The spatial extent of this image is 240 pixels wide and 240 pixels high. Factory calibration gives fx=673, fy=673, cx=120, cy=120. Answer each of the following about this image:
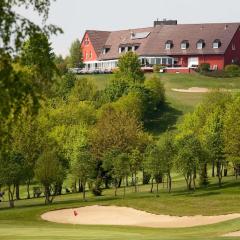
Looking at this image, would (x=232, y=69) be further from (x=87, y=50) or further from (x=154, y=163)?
(x=154, y=163)

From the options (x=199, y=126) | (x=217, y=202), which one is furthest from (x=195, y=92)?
(x=217, y=202)

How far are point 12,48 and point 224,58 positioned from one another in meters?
137

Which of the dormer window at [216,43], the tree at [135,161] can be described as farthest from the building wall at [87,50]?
the tree at [135,161]

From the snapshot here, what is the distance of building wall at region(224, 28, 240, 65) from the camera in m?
153

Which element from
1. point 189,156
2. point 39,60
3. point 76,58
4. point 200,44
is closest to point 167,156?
point 189,156

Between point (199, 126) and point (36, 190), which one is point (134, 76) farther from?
point (36, 190)

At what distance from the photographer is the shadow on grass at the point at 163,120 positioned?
372ft

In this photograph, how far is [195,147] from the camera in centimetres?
6919

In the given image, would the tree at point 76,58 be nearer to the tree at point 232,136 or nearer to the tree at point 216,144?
the tree at point 216,144

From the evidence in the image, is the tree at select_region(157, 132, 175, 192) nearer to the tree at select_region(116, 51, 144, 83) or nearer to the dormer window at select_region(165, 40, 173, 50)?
the tree at select_region(116, 51, 144, 83)

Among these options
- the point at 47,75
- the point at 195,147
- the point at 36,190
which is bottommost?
the point at 36,190

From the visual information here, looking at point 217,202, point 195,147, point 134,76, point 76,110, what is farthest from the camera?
point 134,76

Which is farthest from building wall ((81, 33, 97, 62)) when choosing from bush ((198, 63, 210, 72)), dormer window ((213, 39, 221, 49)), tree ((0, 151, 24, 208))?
tree ((0, 151, 24, 208))

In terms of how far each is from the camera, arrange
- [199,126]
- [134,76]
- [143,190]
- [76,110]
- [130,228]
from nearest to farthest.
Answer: [130,228], [143,190], [199,126], [76,110], [134,76]
